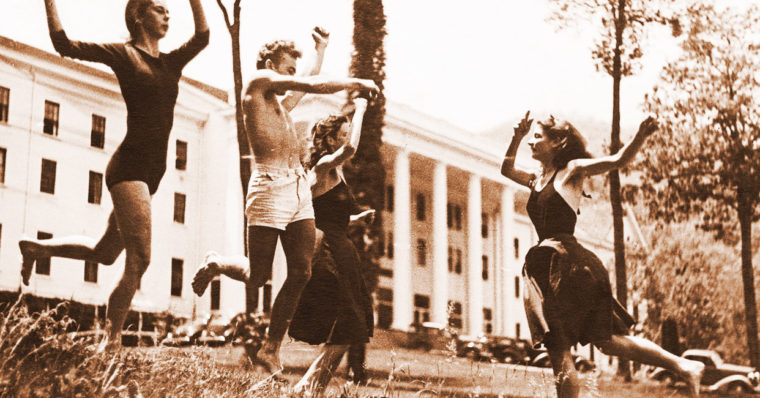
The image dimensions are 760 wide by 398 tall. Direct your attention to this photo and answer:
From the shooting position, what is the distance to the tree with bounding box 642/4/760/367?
57.4 feet

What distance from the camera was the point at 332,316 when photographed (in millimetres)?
5699

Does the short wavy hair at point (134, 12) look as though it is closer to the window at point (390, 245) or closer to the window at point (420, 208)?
the window at point (390, 245)

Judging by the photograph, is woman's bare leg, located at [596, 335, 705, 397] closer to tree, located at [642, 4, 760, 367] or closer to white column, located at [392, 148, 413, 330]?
tree, located at [642, 4, 760, 367]

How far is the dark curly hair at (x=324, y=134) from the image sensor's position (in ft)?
19.5

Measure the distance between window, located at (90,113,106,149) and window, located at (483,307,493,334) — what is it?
2381 centimetres

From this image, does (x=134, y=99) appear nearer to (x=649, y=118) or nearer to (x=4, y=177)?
(x=4, y=177)

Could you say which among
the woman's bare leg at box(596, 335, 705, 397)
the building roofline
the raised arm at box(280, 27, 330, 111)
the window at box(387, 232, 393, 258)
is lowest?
the woman's bare leg at box(596, 335, 705, 397)

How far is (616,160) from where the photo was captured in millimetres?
5664

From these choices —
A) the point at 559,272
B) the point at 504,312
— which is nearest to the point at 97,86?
the point at 559,272

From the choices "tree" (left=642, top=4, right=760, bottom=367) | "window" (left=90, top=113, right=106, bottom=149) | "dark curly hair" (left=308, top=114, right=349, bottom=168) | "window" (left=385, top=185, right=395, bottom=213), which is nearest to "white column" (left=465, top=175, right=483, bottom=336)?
"window" (left=385, top=185, right=395, bottom=213)

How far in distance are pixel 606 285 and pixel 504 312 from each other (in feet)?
74.6

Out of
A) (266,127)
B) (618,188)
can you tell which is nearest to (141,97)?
(266,127)

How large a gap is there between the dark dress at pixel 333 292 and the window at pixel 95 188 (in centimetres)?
237

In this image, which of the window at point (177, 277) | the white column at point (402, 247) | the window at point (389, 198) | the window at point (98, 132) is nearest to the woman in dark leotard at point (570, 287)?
the window at point (98, 132)
